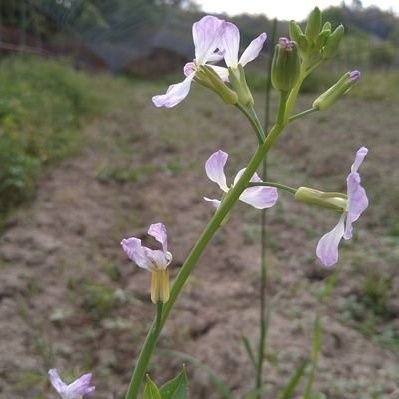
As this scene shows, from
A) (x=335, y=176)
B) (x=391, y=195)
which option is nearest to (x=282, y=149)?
(x=335, y=176)

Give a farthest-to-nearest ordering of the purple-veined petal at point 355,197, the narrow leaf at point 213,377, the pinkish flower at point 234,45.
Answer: the narrow leaf at point 213,377, the pinkish flower at point 234,45, the purple-veined petal at point 355,197

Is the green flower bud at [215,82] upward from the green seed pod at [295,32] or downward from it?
downward

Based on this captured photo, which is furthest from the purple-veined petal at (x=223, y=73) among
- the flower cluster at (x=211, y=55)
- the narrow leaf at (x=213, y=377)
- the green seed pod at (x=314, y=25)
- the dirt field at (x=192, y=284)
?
the dirt field at (x=192, y=284)

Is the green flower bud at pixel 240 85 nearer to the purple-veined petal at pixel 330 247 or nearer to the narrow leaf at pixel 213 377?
the purple-veined petal at pixel 330 247

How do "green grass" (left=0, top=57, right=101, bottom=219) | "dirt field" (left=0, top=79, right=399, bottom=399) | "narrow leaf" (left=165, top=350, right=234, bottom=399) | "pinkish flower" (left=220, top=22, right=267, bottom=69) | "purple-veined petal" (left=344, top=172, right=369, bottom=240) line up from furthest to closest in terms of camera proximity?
1. "green grass" (left=0, top=57, right=101, bottom=219)
2. "dirt field" (left=0, top=79, right=399, bottom=399)
3. "narrow leaf" (left=165, top=350, right=234, bottom=399)
4. "pinkish flower" (left=220, top=22, right=267, bottom=69)
5. "purple-veined petal" (left=344, top=172, right=369, bottom=240)

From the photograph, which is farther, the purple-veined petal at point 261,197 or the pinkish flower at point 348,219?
the purple-veined petal at point 261,197

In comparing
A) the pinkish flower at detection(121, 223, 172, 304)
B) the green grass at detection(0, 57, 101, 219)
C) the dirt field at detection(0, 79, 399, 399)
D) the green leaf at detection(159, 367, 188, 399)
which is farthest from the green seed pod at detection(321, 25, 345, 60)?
the green grass at detection(0, 57, 101, 219)

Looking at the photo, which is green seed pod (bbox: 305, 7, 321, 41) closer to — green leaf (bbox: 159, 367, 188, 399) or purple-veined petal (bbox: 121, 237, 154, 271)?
purple-veined petal (bbox: 121, 237, 154, 271)
